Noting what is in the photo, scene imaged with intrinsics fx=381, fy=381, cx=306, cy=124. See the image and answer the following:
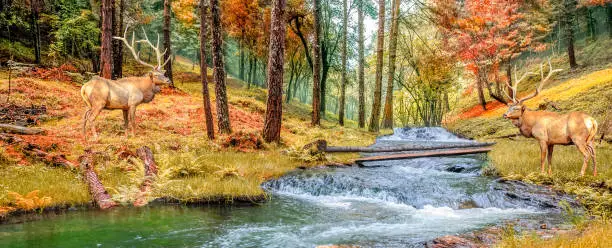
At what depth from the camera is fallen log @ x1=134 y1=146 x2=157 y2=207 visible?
7.44 metres

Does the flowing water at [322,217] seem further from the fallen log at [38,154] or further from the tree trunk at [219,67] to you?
the tree trunk at [219,67]

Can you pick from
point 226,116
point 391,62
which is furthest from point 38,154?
point 391,62

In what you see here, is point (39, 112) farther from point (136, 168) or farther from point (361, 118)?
point (361, 118)

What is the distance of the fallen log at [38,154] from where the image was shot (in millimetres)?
8859

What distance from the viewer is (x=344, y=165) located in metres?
12.7

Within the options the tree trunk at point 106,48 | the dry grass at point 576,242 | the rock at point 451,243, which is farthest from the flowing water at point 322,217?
the tree trunk at point 106,48

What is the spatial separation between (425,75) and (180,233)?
36048 millimetres

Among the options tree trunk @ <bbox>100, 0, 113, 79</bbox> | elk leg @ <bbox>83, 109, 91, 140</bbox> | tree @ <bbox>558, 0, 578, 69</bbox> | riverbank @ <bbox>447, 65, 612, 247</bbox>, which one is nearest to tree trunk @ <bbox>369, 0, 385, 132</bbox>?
riverbank @ <bbox>447, 65, 612, 247</bbox>

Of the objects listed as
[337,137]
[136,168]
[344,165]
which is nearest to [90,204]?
[136,168]

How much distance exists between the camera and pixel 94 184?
777 cm

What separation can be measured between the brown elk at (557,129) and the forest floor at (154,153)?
5.65m

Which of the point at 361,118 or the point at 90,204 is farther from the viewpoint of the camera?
the point at 361,118

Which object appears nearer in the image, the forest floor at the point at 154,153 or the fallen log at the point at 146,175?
the fallen log at the point at 146,175

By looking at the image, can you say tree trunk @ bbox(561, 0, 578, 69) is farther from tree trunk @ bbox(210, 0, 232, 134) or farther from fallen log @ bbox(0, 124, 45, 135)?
fallen log @ bbox(0, 124, 45, 135)
